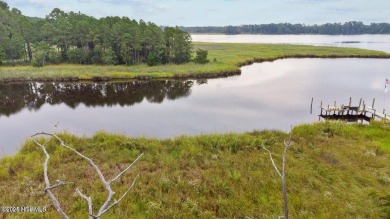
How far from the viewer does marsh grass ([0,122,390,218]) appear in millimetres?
12391

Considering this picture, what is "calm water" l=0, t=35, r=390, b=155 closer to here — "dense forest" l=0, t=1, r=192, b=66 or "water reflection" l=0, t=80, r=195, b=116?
"water reflection" l=0, t=80, r=195, b=116

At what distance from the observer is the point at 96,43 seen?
6812cm

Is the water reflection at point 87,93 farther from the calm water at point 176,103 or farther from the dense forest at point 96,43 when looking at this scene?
the dense forest at point 96,43

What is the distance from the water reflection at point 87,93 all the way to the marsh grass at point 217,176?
19.3 m

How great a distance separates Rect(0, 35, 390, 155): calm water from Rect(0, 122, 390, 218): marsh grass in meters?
5.94

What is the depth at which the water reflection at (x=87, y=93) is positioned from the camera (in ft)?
121

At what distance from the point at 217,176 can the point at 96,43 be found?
61.0 metres

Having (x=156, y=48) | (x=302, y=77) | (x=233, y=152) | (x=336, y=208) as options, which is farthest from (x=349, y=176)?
(x=156, y=48)

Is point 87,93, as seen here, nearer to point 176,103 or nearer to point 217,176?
point 176,103

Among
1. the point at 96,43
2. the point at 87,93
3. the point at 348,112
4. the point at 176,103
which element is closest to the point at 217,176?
the point at 176,103

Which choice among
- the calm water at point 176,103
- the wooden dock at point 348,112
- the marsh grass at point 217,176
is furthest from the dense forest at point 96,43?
the marsh grass at point 217,176

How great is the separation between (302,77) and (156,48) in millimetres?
31314

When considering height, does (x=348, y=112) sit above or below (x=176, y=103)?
below

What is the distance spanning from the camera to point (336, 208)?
12328mm
